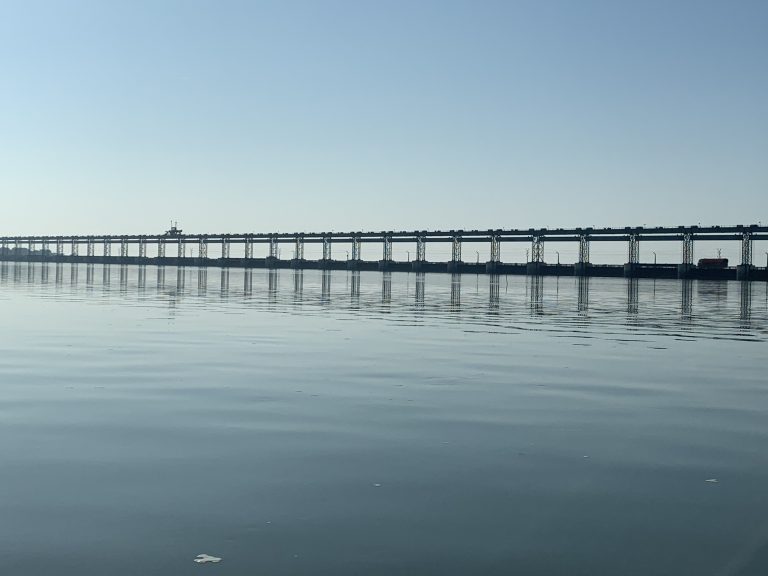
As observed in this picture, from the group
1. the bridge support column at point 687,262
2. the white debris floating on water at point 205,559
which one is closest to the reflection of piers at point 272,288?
the white debris floating on water at point 205,559

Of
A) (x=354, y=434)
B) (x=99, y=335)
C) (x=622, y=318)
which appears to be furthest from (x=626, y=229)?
(x=354, y=434)

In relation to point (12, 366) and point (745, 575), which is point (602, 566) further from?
point (12, 366)

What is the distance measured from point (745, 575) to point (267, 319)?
2607cm

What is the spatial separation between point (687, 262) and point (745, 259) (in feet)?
30.4

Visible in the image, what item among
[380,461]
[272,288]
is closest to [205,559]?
[380,461]

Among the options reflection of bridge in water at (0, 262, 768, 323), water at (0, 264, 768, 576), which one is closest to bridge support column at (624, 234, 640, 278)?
reflection of bridge in water at (0, 262, 768, 323)

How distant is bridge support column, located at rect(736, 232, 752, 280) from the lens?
5177 inches

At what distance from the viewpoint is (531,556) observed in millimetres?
6012

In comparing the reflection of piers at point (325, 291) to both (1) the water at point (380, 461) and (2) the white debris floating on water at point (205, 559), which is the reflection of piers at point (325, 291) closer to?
(1) the water at point (380, 461)

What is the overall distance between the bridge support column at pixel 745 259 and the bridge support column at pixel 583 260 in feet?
94.4

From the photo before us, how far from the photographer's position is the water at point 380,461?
19.8 ft

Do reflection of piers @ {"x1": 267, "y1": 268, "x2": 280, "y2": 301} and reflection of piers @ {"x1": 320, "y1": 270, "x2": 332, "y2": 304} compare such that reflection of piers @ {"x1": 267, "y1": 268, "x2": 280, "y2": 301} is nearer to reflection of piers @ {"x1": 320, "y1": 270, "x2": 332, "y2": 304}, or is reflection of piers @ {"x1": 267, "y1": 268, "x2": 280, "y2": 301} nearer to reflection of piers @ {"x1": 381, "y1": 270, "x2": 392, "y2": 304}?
reflection of piers @ {"x1": 320, "y1": 270, "x2": 332, "y2": 304}

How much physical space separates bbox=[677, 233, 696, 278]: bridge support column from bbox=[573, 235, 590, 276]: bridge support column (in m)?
18.9

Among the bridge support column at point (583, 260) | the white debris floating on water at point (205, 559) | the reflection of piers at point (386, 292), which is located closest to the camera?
the white debris floating on water at point (205, 559)
